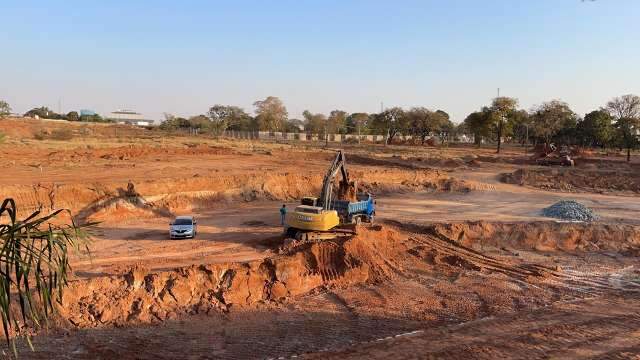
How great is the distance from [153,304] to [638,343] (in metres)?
11.7

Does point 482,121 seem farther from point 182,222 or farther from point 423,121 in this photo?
point 182,222

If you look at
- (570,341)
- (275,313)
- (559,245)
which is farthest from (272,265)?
(559,245)

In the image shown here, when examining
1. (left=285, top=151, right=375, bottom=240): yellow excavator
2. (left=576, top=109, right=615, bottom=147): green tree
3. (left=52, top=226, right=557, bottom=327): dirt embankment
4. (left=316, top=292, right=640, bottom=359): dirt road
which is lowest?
(left=316, top=292, right=640, bottom=359): dirt road

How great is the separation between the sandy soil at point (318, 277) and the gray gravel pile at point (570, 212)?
0.92m

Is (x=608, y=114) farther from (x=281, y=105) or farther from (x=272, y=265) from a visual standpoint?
(x=272, y=265)

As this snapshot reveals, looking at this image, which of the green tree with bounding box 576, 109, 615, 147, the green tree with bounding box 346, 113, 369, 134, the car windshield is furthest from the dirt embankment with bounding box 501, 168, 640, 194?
the green tree with bounding box 346, 113, 369, 134

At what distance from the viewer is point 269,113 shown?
99.6m

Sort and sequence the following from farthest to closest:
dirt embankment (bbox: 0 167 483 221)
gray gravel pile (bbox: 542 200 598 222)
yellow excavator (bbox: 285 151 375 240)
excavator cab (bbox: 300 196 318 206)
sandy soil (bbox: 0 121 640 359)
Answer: gray gravel pile (bbox: 542 200 598 222) → dirt embankment (bbox: 0 167 483 221) → excavator cab (bbox: 300 196 318 206) → yellow excavator (bbox: 285 151 375 240) → sandy soil (bbox: 0 121 640 359)

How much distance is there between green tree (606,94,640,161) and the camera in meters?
61.0

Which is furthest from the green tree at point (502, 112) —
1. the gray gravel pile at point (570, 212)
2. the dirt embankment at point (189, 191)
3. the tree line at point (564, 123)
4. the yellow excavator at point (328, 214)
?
the yellow excavator at point (328, 214)

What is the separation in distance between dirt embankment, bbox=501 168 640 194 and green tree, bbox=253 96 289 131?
2441 inches

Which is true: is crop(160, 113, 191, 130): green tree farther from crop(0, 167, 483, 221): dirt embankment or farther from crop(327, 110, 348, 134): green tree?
crop(0, 167, 483, 221): dirt embankment

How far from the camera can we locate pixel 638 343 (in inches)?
482

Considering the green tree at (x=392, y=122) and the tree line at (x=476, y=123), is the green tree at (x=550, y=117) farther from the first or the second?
the green tree at (x=392, y=122)
